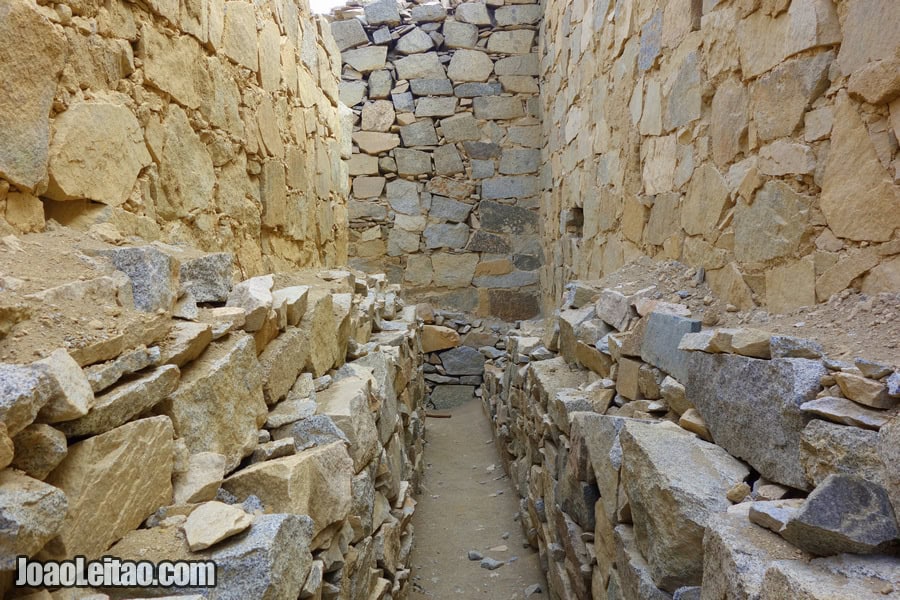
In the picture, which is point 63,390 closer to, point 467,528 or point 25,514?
point 25,514

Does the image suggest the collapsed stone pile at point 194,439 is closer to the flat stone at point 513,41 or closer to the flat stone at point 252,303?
the flat stone at point 252,303

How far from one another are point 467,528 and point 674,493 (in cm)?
283

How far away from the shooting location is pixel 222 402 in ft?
5.84

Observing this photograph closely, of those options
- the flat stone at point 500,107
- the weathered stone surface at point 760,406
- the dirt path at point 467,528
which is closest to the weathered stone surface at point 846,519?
the weathered stone surface at point 760,406

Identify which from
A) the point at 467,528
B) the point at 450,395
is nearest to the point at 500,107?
the point at 450,395

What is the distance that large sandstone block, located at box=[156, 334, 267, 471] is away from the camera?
1632 mm

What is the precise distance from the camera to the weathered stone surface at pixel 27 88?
4.95ft

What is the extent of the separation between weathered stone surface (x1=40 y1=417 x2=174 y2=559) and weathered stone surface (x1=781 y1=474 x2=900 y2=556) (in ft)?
4.58

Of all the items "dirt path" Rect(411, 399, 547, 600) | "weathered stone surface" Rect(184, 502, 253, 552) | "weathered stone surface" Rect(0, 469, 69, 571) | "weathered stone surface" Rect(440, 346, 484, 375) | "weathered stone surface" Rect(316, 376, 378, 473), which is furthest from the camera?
"weathered stone surface" Rect(440, 346, 484, 375)

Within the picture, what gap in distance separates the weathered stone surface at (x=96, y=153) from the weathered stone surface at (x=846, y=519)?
197cm

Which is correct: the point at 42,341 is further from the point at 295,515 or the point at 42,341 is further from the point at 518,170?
the point at 518,170

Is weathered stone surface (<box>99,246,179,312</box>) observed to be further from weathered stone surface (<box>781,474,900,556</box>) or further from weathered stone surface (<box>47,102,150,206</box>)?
weathered stone surface (<box>781,474,900,556</box>)

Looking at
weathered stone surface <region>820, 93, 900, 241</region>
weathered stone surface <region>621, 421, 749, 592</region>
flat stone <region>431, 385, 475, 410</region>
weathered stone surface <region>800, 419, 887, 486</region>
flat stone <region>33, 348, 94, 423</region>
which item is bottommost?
flat stone <region>431, 385, 475, 410</region>

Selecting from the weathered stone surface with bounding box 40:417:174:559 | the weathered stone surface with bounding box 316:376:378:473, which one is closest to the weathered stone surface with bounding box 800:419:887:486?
the weathered stone surface with bounding box 316:376:378:473
